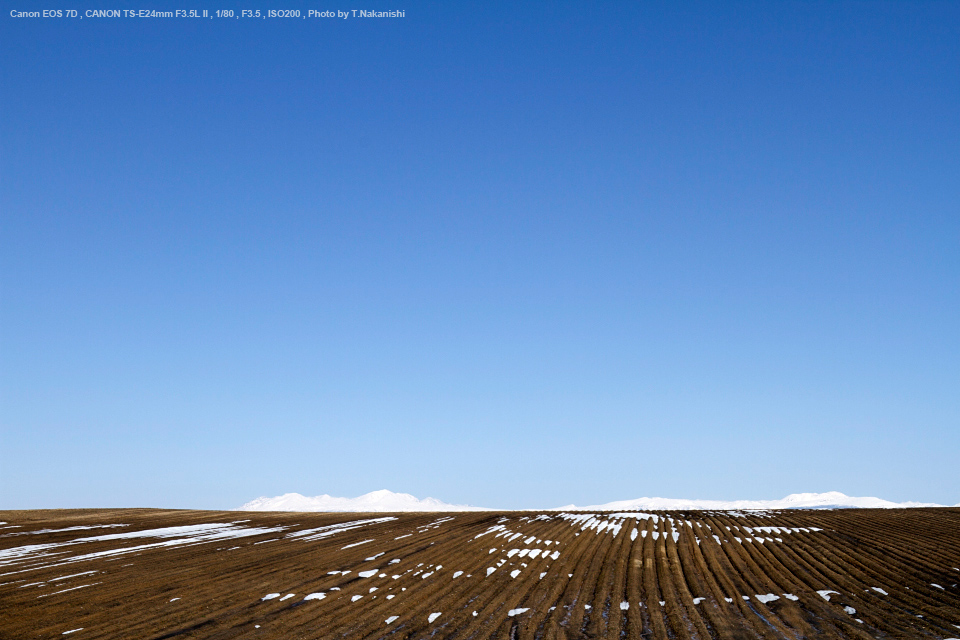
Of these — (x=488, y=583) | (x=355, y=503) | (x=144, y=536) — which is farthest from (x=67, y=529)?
(x=355, y=503)

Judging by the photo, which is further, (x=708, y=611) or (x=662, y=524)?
(x=662, y=524)

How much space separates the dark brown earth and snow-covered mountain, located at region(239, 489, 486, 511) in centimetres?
7396

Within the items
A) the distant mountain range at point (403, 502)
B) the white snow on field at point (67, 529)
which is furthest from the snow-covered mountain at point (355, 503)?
the white snow on field at point (67, 529)

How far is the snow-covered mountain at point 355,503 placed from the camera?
342ft

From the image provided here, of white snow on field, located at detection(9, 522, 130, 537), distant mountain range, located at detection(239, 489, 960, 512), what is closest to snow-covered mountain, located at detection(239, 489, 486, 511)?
distant mountain range, located at detection(239, 489, 960, 512)

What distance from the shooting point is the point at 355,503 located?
11494cm

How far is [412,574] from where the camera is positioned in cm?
2017

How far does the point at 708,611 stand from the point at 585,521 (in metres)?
23.0

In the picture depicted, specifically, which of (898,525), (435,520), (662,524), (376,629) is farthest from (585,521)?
(376,629)

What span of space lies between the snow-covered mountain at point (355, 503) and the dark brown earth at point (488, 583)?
7396 centimetres

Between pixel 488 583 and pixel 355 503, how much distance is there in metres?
102

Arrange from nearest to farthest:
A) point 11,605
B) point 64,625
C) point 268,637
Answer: point 268,637, point 64,625, point 11,605

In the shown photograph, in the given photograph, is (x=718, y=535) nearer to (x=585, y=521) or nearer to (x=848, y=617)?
(x=585, y=521)

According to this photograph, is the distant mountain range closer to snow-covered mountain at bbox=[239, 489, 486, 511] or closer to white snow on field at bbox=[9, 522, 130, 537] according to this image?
snow-covered mountain at bbox=[239, 489, 486, 511]
